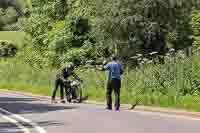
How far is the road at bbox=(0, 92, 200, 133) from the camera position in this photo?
1658 centimetres

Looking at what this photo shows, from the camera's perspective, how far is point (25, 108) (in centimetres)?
2536

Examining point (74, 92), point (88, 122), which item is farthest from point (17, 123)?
point (74, 92)

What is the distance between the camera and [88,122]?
61.2 ft

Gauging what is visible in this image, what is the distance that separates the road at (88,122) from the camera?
16578mm

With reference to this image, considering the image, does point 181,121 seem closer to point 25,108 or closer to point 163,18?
point 25,108

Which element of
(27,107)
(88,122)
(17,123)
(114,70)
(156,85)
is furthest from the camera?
(156,85)

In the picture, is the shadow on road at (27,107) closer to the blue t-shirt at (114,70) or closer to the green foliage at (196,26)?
the blue t-shirt at (114,70)

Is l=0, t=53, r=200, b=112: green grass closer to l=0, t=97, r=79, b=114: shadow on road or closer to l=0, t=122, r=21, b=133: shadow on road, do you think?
l=0, t=97, r=79, b=114: shadow on road

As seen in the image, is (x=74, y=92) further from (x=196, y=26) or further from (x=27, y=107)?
(x=196, y=26)

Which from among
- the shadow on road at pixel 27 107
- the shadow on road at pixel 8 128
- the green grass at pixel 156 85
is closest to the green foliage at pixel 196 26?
the green grass at pixel 156 85

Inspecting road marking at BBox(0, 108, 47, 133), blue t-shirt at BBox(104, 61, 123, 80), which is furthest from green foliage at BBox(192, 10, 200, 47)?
road marking at BBox(0, 108, 47, 133)

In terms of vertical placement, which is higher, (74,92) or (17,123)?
(17,123)

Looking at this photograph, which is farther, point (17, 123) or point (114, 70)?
point (114, 70)

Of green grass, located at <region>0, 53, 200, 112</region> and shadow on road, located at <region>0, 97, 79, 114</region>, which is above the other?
green grass, located at <region>0, 53, 200, 112</region>
